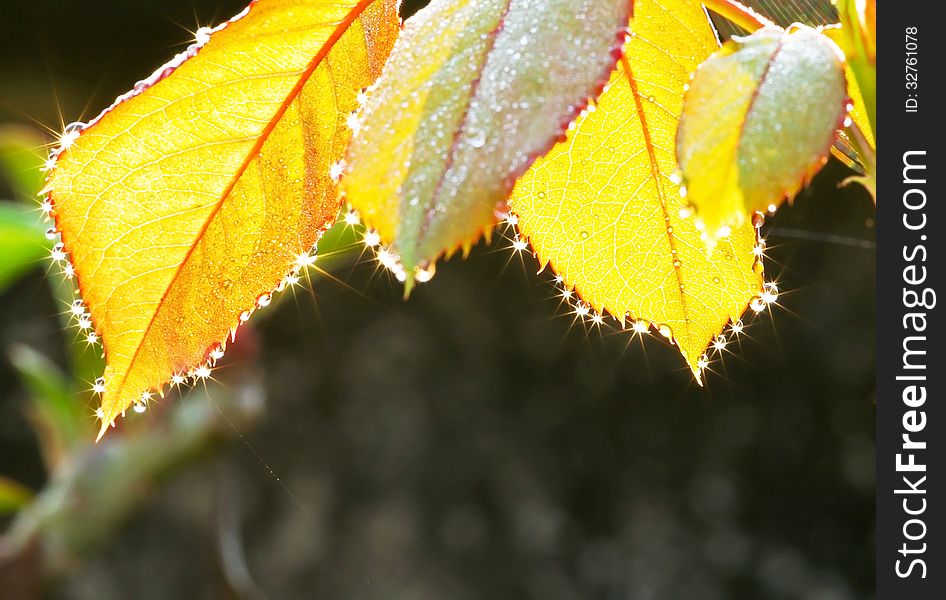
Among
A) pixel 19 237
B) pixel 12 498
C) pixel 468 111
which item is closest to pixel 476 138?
pixel 468 111

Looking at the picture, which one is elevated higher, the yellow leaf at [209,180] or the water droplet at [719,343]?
the yellow leaf at [209,180]

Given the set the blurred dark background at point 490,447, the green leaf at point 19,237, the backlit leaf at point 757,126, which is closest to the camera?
the backlit leaf at point 757,126

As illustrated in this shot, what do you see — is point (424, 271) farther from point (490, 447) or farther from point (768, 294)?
point (490, 447)

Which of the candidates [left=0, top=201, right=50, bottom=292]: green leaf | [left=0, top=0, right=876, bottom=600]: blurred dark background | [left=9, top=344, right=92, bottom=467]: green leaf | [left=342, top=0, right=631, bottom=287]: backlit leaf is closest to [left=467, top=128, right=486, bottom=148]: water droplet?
[left=342, top=0, right=631, bottom=287]: backlit leaf

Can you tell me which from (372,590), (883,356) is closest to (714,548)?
(372,590)

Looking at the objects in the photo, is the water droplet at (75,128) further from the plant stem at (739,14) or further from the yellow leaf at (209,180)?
the plant stem at (739,14)

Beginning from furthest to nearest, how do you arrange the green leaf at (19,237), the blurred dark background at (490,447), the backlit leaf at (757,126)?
the blurred dark background at (490,447), the green leaf at (19,237), the backlit leaf at (757,126)

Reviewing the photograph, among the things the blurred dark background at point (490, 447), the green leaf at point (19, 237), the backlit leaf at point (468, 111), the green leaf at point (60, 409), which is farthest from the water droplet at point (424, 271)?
the blurred dark background at point (490, 447)
